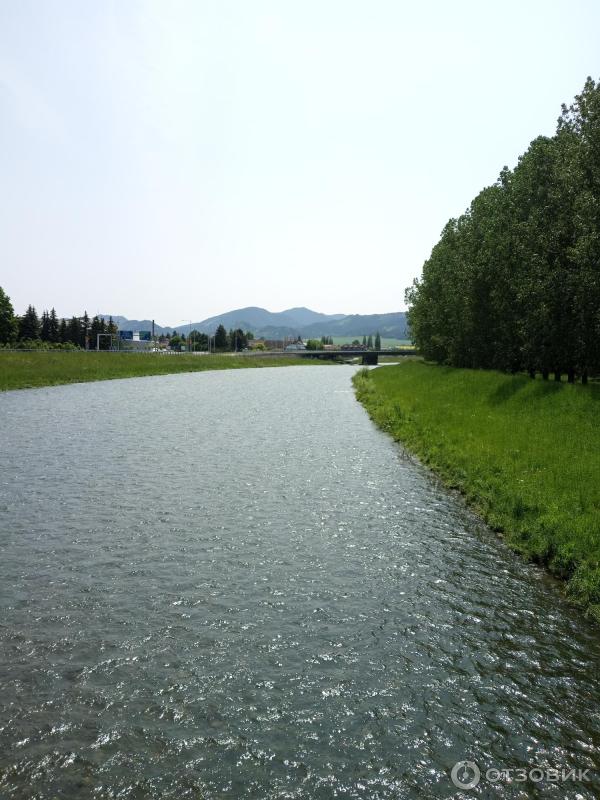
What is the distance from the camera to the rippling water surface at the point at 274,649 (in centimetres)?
788

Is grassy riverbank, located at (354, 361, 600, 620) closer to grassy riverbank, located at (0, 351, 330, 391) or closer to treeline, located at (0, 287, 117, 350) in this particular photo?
grassy riverbank, located at (0, 351, 330, 391)

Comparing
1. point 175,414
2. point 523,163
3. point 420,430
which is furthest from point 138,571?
point 523,163

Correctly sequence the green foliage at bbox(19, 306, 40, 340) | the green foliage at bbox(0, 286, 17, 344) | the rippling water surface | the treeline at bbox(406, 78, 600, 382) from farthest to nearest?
the green foliage at bbox(19, 306, 40, 340)
the green foliage at bbox(0, 286, 17, 344)
the treeline at bbox(406, 78, 600, 382)
the rippling water surface

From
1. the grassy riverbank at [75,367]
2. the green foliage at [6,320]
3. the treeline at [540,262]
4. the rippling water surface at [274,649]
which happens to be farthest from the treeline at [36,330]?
the rippling water surface at [274,649]

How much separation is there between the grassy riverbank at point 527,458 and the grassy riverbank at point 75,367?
160 feet

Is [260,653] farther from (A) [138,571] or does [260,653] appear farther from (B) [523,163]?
(B) [523,163]

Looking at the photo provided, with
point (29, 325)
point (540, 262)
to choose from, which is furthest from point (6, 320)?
point (540, 262)

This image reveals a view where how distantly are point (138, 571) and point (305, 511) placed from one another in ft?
23.5

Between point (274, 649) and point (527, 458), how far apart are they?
51.9 feet

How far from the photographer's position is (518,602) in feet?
43.4

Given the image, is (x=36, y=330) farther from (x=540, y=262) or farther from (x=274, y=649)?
(x=274, y=649)

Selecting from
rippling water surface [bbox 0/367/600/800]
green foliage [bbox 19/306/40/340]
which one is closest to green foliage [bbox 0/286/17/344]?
green foliage [bbox 19/306/40/340]

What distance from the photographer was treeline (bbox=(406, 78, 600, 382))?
38.6m

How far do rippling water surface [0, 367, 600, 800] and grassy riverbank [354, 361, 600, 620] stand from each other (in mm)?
897
